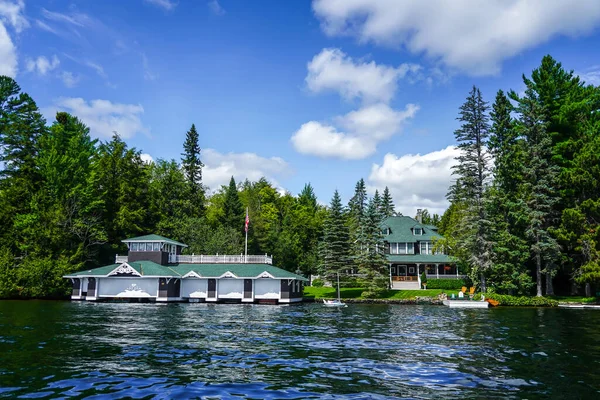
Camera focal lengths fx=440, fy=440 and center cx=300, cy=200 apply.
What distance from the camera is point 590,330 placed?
25719 millimetres

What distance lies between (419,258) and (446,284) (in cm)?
665

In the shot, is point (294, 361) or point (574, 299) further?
point (574, 299)

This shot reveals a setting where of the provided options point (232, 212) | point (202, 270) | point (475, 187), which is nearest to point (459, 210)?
point (475, 187)

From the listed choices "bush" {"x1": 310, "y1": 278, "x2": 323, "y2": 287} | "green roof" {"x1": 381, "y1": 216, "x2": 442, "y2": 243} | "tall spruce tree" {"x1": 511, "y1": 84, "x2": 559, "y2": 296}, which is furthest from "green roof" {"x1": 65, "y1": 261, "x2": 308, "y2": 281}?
"tall spruce tree" {"x1": 511, "y1": 84, "x2": 559, "y2": 296}

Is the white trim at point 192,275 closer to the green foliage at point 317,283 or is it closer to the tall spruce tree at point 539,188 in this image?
the green foliage at point 317,283

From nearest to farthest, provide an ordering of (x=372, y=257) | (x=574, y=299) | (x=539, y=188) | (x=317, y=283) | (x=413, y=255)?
(x=574, y=299) → (x=539, y=188) → (x=372, y=257) → (x=413, y=255) → (x=317, y=283)

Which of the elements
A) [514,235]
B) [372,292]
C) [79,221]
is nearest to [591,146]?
[514,235]

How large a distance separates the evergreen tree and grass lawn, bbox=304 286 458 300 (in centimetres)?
2080

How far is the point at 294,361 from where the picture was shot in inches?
640

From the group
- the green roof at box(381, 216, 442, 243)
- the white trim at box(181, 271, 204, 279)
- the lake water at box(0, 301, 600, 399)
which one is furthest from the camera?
the green roof at box(381, 216, 442, 243)

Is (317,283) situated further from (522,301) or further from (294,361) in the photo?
(294,361)

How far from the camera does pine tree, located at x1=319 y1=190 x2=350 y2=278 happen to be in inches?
2458

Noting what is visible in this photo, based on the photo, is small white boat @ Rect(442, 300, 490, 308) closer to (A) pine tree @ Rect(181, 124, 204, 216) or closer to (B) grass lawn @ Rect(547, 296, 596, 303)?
(B) grass lawn @ Rect(547, 296, 596, 303)

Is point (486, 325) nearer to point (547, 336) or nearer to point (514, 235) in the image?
point (547, 336)
